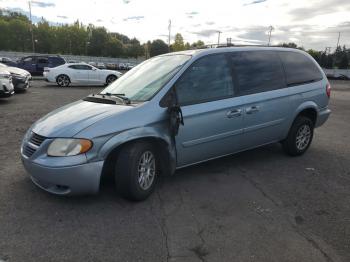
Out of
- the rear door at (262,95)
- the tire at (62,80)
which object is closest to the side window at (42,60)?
the tire at (62,80)

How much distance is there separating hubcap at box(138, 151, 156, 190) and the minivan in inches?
0.5

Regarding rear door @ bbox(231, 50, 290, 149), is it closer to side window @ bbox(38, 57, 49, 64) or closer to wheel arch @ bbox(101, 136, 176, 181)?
wheel arch @ bbox(101, 136, 176, 181)

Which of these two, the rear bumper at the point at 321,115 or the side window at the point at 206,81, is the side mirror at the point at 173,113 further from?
the rear bumper at the point at 321,115

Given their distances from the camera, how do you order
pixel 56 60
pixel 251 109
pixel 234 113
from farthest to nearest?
pixel 56 60 → pixel 251 109 → pixel 234 113

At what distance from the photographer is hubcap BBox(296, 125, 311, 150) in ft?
19.7

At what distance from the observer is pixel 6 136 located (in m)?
7.01

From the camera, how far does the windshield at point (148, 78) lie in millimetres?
4395

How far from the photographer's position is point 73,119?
3934mm

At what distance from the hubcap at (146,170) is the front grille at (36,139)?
113cm

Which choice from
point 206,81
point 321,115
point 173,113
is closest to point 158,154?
point 173,113

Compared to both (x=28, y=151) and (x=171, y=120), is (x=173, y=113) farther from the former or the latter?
(x=28, y=151)

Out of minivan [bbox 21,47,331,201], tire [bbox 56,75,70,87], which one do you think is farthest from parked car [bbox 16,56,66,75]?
minivan [bbox 21,47,331,201]

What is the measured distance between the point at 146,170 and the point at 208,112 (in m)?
1.15

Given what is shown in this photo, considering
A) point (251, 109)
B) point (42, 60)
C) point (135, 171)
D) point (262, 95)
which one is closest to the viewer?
point (135, 171)
